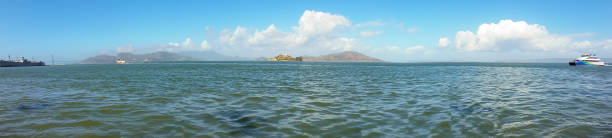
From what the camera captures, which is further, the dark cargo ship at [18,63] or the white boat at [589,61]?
the dark cargo ship at [18,63]

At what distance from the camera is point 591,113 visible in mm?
14352

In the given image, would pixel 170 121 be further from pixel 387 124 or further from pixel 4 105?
pixel 4 105

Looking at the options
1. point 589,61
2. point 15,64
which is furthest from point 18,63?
point 589,61

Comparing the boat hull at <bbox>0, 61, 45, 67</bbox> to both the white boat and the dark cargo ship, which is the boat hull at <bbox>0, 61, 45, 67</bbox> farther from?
the white boat

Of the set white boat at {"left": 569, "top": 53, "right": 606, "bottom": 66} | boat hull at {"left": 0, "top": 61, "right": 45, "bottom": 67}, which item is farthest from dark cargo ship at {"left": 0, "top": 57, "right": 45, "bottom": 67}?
white boat at {"left": 569, "top": 53, "right": 606, "bottom": 66}

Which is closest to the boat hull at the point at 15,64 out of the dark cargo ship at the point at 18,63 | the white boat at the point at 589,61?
the dark cargo ship at the point at 18,63

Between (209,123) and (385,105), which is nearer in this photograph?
(209,123)

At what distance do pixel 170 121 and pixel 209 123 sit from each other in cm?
176

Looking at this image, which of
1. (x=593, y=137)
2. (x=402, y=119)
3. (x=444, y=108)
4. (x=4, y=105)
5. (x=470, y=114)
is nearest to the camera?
(x=593, y=137)

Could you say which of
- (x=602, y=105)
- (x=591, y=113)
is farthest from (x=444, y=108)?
(x=602, y=105)

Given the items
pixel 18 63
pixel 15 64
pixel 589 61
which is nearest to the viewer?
pixel 589 61

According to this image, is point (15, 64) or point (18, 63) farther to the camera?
point (18, 63)

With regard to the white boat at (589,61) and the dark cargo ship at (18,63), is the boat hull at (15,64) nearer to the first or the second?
the dark cargo ship at (18,63)

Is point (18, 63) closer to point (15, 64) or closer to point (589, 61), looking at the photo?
point (15, 64)
